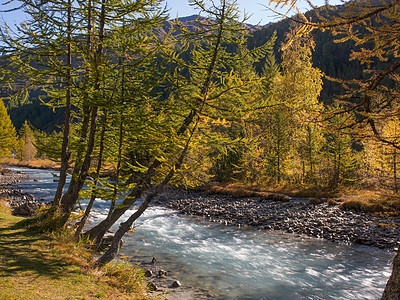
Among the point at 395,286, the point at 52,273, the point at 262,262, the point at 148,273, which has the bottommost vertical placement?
the point at 262,262

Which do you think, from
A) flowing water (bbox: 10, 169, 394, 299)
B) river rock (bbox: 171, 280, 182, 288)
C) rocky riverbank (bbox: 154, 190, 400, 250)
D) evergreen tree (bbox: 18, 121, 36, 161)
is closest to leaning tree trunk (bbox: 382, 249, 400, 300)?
flowing water (bbox: 10, 169, 394, 299)

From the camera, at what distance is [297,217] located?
14.7m

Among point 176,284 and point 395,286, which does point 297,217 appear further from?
point 395,286

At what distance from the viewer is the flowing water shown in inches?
300

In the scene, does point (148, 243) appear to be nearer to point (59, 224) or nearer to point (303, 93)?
point (59, 224)

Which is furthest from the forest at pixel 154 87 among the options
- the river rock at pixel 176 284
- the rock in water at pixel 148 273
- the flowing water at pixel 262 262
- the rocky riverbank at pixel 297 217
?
the rocky riverbank at pixel 297 217

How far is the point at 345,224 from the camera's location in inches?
512

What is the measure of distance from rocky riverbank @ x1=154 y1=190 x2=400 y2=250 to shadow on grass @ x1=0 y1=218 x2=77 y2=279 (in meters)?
5.40

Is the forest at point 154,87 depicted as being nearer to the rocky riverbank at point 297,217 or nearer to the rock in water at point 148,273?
the rock in water at point 148,273

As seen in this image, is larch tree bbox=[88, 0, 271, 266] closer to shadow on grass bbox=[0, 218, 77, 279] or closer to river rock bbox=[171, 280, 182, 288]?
shadow on grass bbox=[0, 218, 77, 279]

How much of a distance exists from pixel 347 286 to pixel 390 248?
399 cm

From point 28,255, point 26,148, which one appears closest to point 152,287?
point 28,255

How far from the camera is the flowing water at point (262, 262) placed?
762 cm

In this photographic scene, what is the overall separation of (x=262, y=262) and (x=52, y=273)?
23.4 feet
